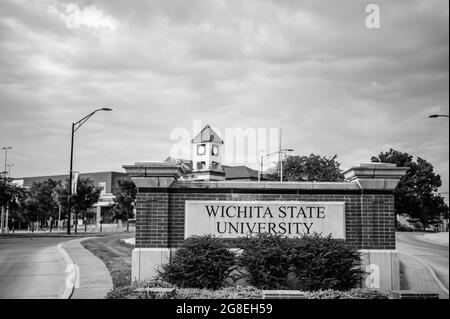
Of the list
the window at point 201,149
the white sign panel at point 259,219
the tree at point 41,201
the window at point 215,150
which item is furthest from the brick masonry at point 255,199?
the window at point 215,150

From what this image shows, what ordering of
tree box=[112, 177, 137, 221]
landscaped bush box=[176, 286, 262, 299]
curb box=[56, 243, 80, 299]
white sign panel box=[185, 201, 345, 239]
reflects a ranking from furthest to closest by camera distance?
tree box=[112, 177, 137, 221], white sign panel box=[185, 201, 345, 239], curb box=[56, 243, 80, 299], landscaped bush box=[176, 286, 262, 299]

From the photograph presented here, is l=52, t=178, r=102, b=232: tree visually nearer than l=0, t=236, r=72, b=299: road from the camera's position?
No

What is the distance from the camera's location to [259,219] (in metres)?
10.4

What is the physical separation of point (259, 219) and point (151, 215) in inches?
93.4

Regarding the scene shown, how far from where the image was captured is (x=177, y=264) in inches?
368

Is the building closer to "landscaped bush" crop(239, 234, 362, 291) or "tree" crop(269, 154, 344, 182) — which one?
"landscaped bush" crop(239, 234, 362, 291)

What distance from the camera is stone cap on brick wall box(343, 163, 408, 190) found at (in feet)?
33.8

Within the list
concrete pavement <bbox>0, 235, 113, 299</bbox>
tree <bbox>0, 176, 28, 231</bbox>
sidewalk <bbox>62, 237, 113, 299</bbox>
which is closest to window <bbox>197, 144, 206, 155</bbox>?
tree <bbox>0, 176, 28, 231</bbox>

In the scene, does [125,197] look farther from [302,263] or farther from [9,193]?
[302,263]

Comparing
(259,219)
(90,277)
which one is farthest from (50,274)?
(259,219)

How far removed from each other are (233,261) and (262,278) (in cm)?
67

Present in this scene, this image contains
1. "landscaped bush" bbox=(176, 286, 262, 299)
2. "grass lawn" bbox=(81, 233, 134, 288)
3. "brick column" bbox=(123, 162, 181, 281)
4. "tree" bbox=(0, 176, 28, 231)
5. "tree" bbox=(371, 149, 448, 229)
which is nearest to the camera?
"landscaped bush" bbox=(176, 286, 262, 299)

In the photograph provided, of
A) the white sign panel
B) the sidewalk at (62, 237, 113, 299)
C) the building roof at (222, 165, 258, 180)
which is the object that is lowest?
the sidewalk at (62, 237, 113, 299)
